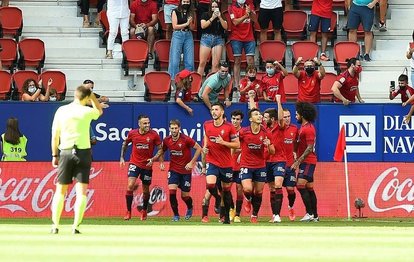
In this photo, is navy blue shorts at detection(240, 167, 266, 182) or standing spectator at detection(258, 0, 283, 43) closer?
navy blue shorts at detection(240, 167, 266, 182)

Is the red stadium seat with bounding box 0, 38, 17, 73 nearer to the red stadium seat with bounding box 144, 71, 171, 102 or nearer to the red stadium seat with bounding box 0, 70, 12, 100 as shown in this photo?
the red stadium seat with bounding box 0, 70, 12, 100

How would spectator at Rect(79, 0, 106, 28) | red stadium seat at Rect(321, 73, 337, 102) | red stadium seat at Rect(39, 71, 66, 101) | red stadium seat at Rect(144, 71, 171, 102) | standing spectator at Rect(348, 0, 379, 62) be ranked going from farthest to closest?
spectator at Rect(79, 0, 106, 28), standing spectator at Rect(348, 0, 379, 62), red stadium seat at Rect(321, 73, 337, 102), red stadium seat at Rect(144, 71, 171, 102), red stadium seat at Rect(39, 71, 66, 101)

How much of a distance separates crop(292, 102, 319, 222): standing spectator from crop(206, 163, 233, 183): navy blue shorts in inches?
66.5

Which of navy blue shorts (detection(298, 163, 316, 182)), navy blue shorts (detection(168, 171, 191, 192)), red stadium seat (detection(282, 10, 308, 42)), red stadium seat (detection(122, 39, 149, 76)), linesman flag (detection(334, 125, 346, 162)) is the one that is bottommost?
navy blue shorts (detection(168, 171, 191, 192))

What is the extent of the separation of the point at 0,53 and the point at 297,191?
26.0 ft

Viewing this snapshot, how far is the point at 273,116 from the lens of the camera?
1091 inches

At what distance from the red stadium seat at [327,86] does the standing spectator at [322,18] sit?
1.50 meters

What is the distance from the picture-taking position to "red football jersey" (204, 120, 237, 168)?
86.2 ft

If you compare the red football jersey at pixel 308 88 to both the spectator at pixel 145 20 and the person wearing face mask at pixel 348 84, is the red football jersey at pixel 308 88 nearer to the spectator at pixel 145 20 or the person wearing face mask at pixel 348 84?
the person wearing face mask at pixel 348 84

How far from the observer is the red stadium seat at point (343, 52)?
105 feet

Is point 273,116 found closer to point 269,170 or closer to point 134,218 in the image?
point 269,170
